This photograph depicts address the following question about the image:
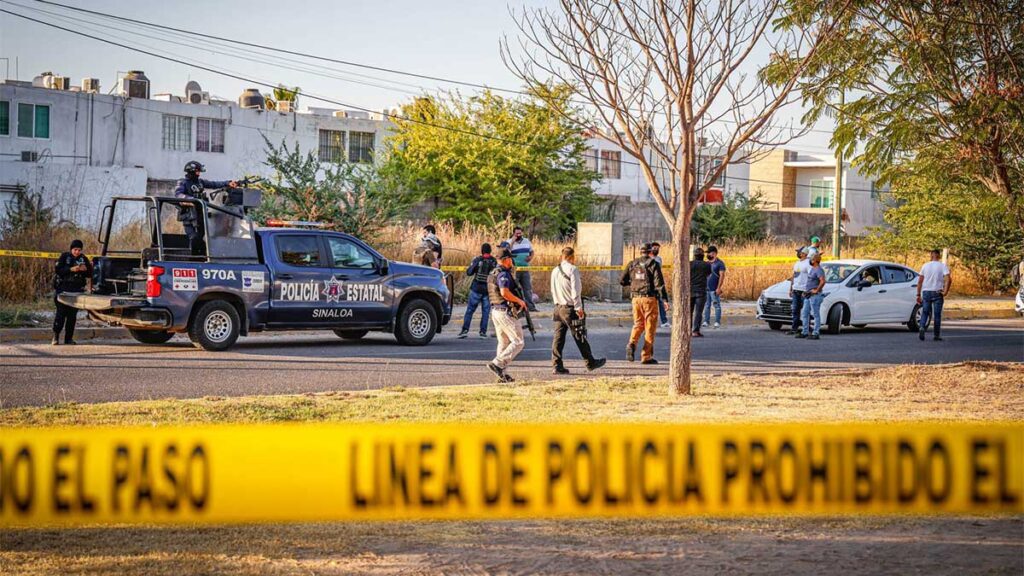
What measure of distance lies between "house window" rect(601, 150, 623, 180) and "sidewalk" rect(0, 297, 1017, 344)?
2498cm

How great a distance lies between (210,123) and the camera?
44.3 meters

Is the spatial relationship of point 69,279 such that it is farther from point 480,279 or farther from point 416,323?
point 480,279

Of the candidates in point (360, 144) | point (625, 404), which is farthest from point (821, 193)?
point (625, 404)

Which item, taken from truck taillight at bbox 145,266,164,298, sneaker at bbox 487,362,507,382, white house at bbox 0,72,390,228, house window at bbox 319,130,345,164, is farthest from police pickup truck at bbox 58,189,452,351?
house window at bbox 319,130,345,164

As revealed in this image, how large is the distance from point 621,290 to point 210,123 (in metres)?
21.9

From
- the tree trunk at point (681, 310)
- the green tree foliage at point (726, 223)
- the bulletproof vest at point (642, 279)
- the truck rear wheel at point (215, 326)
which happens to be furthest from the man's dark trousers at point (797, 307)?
the green tree foliage at point (726, 223)

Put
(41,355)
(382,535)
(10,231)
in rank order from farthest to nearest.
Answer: (10,231) < (41,355) < (382,535)

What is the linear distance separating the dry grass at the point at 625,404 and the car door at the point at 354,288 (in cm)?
500

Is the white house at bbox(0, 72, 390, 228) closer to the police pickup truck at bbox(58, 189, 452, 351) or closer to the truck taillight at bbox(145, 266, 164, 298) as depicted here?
the police pickup truck at bbox(58, 189, 452, 351)

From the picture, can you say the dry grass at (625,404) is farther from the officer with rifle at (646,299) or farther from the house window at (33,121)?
the house window at (33,121)

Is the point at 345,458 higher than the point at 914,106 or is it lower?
lower

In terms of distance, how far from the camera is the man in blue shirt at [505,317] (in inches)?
521

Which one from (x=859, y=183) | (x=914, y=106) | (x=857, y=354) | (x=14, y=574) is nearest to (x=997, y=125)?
(x=914, y=106)

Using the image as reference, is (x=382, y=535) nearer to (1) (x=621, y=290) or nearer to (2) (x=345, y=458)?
(2) (x=345, y=458)
